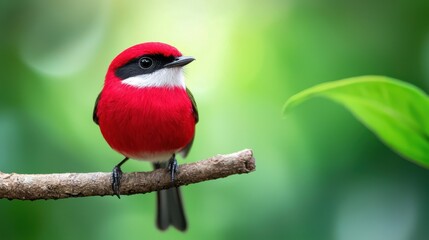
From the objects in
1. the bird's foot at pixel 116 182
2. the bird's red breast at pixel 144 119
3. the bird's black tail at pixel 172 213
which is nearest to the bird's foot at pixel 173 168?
the bird's red breast at pixel 144 119

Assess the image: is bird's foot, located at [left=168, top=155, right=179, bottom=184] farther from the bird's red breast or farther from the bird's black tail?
the bird's black tail

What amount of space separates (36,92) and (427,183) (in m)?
2.14

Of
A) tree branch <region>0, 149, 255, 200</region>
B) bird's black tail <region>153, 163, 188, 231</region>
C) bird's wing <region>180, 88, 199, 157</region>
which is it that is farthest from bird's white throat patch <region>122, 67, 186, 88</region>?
bird's black tail <region>153, 163, 188, 231</region>

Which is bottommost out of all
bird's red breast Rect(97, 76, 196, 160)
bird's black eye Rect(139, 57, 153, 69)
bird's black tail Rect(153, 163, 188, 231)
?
bird's black tail Rect(153, 163, 188, 231)

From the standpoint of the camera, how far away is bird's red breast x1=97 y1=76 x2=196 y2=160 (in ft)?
9.41

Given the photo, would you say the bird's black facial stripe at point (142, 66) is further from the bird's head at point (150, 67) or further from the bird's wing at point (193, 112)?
the bird's wing at point (193, 112)

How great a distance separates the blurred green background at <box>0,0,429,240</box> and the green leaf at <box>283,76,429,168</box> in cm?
119

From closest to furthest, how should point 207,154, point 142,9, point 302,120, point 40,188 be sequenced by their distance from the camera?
point 40,188, point 302,120, point 207,154, point 142,9

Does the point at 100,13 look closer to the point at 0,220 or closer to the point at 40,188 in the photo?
the point at 0,220

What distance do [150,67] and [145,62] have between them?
3 centimetres

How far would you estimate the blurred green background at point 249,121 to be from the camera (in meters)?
3.33

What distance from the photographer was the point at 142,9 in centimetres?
413

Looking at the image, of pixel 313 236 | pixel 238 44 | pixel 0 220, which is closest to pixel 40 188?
pixel 0 220

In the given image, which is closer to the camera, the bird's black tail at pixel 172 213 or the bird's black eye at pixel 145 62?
the bird's black eye at pixel 145 62
